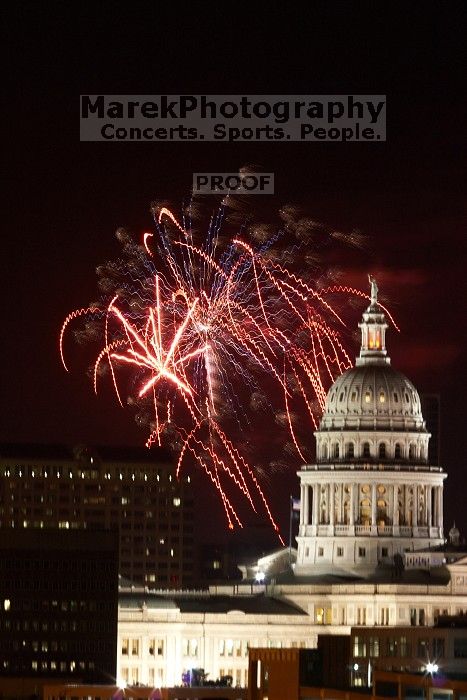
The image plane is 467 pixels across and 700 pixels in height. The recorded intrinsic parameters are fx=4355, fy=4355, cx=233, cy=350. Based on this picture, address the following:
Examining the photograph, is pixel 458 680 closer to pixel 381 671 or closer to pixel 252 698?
pixel 381 671

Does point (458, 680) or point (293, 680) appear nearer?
point (458, 680)

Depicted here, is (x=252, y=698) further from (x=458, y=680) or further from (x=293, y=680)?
(x=458, y=680)

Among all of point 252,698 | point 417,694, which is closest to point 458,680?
point 417,694

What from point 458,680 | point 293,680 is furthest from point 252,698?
point 458,680

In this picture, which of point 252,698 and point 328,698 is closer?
point 328,698

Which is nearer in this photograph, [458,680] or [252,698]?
[458,680]

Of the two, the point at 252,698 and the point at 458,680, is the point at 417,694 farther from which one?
the point at 252,698
